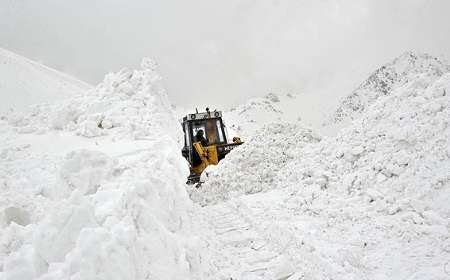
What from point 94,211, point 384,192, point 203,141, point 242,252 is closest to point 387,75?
point 203,141

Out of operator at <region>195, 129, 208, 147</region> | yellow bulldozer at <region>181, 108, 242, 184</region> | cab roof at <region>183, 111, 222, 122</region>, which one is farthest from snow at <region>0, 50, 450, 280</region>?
cab roof at <region>183, 111, 222, 122</region>

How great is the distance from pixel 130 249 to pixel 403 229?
3.67 metres

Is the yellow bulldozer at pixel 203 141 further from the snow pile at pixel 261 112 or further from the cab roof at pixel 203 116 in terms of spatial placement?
the snow pile at pixel 261 112

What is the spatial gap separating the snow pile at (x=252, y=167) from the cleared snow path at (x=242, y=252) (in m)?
2.52

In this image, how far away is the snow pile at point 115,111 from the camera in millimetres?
8930

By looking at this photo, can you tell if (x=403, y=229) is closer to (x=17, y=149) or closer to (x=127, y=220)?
(x=127, y=220)

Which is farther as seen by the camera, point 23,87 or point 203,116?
point 23,87

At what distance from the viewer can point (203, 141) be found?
1398 cm

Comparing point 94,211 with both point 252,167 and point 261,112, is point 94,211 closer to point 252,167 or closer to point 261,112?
point 252,167

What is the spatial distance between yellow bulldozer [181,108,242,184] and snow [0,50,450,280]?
1.92 m

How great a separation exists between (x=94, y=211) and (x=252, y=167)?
7905mm

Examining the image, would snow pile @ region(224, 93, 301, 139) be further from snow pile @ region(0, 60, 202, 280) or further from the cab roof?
snow pile @ region(0, 60, 202, 280)

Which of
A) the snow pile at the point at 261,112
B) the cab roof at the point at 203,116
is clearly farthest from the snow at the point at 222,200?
the snow pile at the point at 261,112

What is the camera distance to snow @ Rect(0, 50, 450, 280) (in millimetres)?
2916
